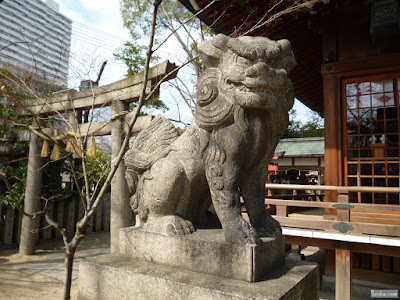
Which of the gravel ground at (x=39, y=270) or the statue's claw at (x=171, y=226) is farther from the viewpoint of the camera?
the gravel ground at (x=39, y=270)

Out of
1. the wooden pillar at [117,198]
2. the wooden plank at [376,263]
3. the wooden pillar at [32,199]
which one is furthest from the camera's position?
the wooden pillar at [32,199]

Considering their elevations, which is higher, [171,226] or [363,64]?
[363,64]

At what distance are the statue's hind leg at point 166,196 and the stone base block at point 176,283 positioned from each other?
266 mm

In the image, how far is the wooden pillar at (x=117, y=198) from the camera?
17.4 feet

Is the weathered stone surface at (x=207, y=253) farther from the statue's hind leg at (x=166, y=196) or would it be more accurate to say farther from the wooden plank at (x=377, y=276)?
the wooden plank at (x=377, y=276)

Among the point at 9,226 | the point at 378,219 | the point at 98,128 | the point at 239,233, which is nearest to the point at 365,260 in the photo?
the point at 378,219

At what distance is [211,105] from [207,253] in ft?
3.08

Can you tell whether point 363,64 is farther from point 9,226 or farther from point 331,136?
point 9,226

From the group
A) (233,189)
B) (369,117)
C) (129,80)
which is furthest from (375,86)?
(233,189)

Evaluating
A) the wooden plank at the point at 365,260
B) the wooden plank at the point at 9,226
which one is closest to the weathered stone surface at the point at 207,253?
the wooden plank at the point at 365,260

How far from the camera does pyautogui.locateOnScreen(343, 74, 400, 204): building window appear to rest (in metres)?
5.17

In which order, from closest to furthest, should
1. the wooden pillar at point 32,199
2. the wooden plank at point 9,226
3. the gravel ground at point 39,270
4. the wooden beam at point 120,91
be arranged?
the gravel ground at point 39,270, the wooden beam at point 120,91, the wooden pillar at point 32,199, the wooden plank at point 9,226

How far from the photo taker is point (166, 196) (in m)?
2.04

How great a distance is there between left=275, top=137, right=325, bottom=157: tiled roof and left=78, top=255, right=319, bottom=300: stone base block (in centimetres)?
1053
